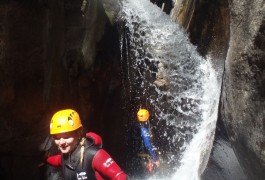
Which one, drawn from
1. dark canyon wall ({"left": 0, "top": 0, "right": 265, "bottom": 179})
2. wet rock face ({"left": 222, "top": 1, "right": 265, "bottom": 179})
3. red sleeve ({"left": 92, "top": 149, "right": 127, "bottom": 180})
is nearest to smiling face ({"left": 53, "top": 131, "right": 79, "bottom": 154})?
red sleeve ({"left": 92, "top": 149, "right": 127, "bottom": 180})

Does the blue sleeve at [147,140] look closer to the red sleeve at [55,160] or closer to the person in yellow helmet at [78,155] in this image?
the red sleeve at [55,160]

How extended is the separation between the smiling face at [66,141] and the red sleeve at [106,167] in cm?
34

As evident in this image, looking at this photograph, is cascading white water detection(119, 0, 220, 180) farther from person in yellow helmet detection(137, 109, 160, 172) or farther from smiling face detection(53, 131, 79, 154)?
smiling face detection(53, 131, 79, 154)

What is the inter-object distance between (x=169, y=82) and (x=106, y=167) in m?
6.82

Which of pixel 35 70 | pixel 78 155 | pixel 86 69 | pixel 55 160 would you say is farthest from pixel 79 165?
pixel 86 69

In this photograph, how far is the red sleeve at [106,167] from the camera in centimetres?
332

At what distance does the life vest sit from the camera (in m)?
3.45

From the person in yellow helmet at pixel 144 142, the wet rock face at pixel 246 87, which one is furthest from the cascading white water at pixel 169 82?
the wet rock face at pixel 246 87

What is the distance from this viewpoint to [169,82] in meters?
9.90

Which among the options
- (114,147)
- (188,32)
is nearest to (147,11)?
(188,32)

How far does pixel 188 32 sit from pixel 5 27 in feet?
20.7

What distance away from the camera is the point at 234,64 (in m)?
4.88

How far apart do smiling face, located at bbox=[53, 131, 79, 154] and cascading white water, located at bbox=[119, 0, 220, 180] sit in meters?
5.76

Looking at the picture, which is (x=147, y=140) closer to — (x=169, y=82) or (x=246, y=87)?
(x=169, y=82)
